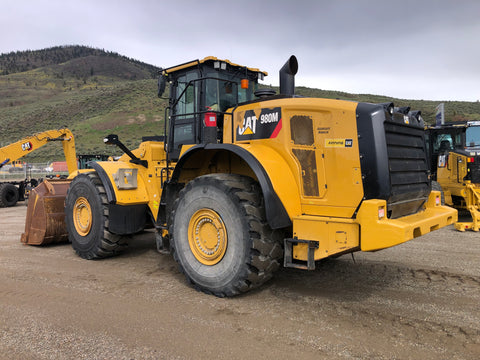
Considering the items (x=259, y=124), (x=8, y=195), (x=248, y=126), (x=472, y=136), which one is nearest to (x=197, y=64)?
(x=248, y=126)

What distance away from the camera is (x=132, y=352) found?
3176 mm

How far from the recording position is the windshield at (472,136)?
11.3 meters

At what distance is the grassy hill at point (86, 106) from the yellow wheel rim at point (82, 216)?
25.9 meters

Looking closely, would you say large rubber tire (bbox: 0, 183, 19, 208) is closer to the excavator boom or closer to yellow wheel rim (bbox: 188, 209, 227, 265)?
the excavator boom

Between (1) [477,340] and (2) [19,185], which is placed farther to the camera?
(2) [19,185]

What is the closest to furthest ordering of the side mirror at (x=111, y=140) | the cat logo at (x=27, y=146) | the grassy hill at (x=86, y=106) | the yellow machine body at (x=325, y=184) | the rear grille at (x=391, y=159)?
the yellow machine body at (x=325, y=184)
the rear grille at (x=391, y=159)
the side mirror at (x=111, y=140)
the cat logo at (x=27, y=146)
the grassy hill at (x=86, y=106)

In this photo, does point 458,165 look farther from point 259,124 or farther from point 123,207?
point 123,207

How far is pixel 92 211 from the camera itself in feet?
20.2

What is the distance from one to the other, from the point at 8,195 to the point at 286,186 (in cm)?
1499

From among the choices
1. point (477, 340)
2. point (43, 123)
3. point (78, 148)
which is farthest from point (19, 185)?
point (43, 123)

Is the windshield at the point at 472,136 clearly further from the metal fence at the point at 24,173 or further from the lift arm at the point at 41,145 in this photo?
the metal fence at the point at 24,173

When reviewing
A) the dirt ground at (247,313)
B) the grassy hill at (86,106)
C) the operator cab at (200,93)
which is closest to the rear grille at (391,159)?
the dirt ground at (247,313)

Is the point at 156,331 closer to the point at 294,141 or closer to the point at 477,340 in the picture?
the point at 294,141

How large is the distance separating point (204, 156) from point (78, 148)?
3688cm
